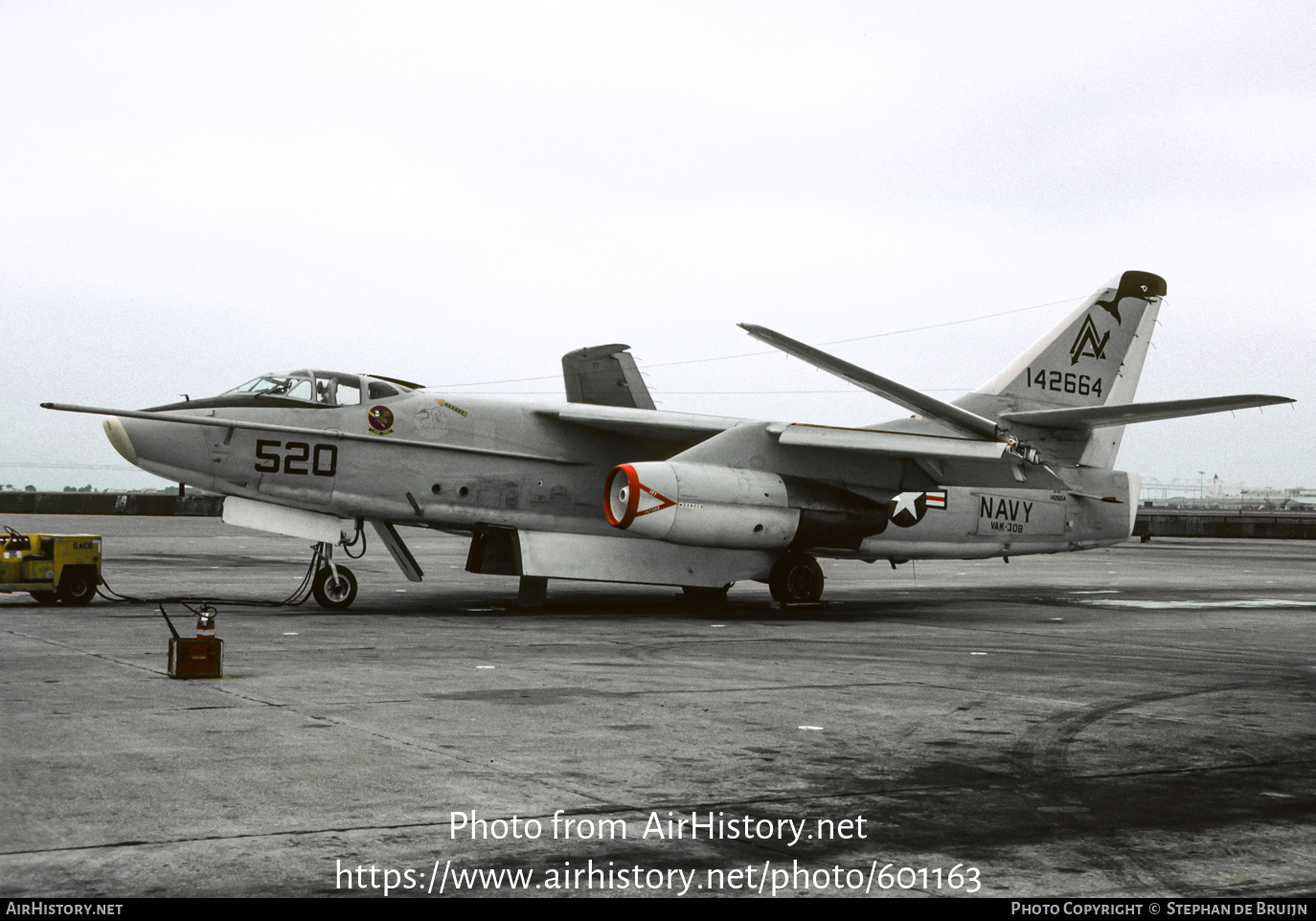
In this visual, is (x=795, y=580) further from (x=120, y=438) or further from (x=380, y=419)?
(x=120, y=438)

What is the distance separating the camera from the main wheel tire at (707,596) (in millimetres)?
19516

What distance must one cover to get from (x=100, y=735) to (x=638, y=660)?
18.0 ft

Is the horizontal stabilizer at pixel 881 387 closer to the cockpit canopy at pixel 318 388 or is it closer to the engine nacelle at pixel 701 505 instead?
the engine nacelle at pixel 701 505

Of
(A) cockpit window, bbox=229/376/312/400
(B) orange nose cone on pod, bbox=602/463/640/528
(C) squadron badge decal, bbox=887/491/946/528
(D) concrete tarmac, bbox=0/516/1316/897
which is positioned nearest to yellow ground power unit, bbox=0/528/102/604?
(D) concrete tarmac, bbox=0/516/1316/897

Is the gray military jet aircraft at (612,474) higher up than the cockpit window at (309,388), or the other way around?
the cockpit window at (309,388)

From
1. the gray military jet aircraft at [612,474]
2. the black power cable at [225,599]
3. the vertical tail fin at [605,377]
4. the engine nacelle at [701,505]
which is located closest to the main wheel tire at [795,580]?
the gray military jet aircraft at [612,474]

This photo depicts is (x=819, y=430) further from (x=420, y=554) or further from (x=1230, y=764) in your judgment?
(x=420, y=554)

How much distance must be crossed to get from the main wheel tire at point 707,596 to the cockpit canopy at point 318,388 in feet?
19.2

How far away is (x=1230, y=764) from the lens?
7.14m

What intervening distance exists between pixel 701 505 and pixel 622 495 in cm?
109

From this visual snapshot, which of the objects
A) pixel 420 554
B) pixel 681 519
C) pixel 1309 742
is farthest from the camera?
pixel 420 554

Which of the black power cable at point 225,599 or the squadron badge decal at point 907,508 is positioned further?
the squadron badge decal at point 907,508

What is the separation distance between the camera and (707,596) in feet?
64.4
